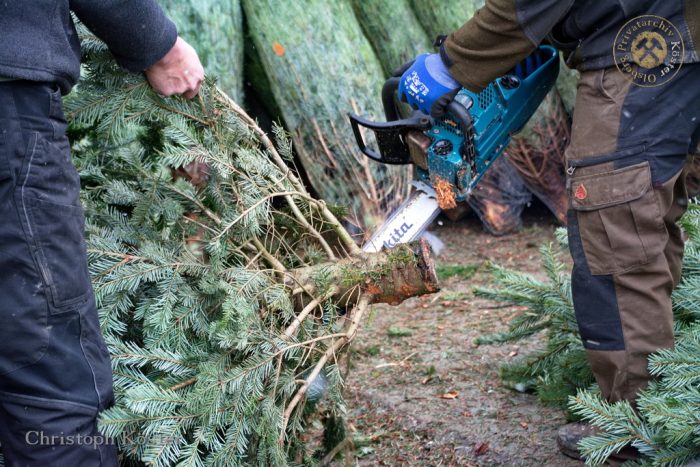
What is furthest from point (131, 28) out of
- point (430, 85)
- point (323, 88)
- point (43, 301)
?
point (323, 88)

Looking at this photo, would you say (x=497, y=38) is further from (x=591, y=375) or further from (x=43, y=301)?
(x=43, y=301)

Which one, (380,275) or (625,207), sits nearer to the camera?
(625,207)

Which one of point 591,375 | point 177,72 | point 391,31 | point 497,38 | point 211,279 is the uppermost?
point 177,72

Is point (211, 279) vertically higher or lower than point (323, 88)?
higher

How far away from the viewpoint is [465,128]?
8.65 ft

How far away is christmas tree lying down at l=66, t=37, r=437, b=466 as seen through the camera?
7.39ft

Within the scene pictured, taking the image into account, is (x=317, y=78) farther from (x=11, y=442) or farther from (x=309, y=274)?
(x=11, y=442)

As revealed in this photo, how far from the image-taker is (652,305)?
2.42 meters

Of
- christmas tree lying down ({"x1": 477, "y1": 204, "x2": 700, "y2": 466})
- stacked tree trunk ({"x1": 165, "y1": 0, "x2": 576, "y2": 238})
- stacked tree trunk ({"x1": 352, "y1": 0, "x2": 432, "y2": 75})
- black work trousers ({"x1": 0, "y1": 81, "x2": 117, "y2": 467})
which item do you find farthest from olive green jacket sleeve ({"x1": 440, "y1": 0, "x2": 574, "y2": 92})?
stacked tree trunk ({"x1": 352, "y1": 0, "x2": 432, "y2": 75})

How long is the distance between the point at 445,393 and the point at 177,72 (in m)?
1.91

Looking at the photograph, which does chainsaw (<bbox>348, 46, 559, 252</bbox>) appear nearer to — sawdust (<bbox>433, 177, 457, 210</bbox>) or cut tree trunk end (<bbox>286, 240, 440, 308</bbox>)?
sawdust (<bbox>433, 177, 457, 210</bbox>)

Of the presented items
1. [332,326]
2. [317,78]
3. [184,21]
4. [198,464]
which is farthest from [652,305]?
[184,21]

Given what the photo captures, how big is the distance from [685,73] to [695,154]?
466mm

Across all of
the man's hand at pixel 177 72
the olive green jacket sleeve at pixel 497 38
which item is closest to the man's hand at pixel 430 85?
the olive green jacket sleeve at pixel 497 38
